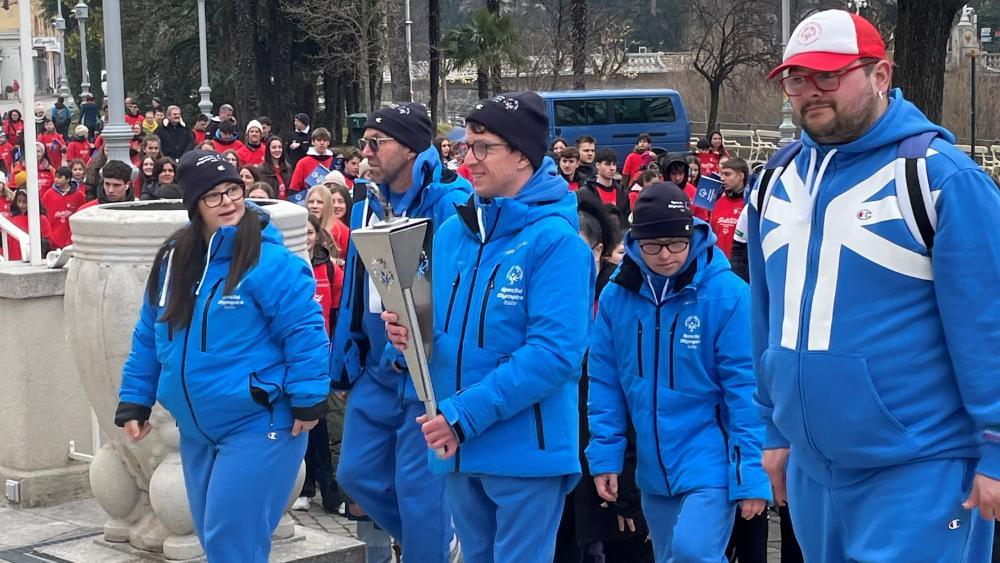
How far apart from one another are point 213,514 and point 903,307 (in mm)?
2721

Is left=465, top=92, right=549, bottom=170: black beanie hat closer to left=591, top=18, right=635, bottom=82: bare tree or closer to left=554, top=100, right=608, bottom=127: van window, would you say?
left=554, top=100, right=608, bottom=127: van window

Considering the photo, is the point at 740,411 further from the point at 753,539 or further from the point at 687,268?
the point at 753,539

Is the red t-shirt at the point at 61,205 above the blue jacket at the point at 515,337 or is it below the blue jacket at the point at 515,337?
below

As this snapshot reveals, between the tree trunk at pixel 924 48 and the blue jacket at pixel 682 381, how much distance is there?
33.7 ft

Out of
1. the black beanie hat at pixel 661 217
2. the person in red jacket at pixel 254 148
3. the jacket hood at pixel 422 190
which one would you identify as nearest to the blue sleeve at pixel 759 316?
the black beanie hat at pixel 661 217

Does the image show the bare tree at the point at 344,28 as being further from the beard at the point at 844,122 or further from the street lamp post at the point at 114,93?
the beard at the point at 844,122

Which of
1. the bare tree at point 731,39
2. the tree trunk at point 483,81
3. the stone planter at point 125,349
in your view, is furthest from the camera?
the bare tree at point 731,39

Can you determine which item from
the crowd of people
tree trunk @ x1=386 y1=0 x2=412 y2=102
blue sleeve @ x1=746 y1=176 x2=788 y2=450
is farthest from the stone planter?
tree trunk @ x1=386 y1=0 x2=412 y2=102

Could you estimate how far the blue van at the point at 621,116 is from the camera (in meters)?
35.2

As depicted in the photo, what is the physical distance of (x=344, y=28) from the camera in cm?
4297

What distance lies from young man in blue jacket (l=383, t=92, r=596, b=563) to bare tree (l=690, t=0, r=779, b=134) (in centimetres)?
4248

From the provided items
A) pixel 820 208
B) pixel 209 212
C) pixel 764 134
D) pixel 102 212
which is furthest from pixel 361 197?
pixel 764 134

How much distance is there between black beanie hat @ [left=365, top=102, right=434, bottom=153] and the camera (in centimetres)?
615

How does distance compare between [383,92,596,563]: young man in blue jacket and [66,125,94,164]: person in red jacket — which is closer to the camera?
[383,92,596,563]: young man in blue jacket
